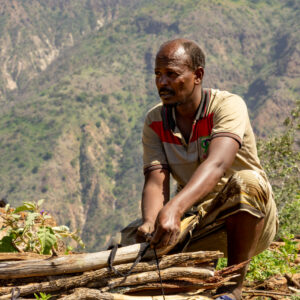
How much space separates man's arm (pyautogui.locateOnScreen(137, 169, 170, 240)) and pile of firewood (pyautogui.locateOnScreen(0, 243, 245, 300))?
39 cm

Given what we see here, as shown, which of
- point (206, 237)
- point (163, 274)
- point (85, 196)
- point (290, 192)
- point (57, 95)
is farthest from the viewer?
point (57, 95)

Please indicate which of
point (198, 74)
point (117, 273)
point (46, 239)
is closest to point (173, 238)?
point (117, 273)

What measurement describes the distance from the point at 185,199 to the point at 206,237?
454 mm

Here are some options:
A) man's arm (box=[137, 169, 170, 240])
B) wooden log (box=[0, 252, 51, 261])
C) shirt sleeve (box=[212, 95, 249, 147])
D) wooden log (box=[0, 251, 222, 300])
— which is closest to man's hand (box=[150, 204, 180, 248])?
wooden log (box=[0, 251, 222, 300])

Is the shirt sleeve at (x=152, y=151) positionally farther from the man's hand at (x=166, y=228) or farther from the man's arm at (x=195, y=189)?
the man's hand at (x=166, y=228)

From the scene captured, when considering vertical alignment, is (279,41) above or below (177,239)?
above

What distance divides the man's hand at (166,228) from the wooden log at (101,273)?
0.36 ft

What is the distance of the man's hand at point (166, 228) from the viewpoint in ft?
8.79

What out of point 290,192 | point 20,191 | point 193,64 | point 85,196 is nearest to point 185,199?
point 193,64

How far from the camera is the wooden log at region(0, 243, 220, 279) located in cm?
273

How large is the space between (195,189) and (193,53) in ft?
3.36

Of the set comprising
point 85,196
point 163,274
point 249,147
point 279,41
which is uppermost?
point 279,41

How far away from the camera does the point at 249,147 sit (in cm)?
328

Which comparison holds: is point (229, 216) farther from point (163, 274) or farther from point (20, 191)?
point (20, 191)
